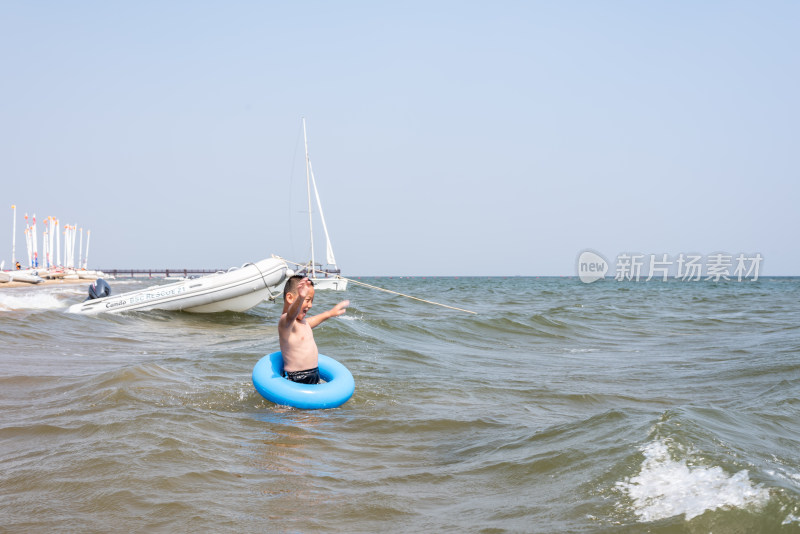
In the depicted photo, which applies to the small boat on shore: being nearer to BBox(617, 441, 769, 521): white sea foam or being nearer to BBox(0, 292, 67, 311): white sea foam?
BBox(0, 292, 67, 311): white sea foam

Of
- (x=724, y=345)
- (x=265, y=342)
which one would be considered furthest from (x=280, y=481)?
(x=724, y=345)

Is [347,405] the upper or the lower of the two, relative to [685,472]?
lower

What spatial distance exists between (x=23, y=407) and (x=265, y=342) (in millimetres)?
5204

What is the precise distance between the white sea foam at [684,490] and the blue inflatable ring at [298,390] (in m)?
2.84

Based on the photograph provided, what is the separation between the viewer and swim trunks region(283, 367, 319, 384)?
5.72 metres

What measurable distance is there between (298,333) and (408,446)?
1.66 m

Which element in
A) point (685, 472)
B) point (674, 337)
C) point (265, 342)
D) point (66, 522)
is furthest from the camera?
point (674, 337)

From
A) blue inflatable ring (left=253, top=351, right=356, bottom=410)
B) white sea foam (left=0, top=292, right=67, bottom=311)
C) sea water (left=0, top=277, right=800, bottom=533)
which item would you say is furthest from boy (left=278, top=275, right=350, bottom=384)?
white sea foam (left=0, top=292, right=67, bottom=311)

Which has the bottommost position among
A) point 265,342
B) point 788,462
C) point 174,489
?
point 265,342

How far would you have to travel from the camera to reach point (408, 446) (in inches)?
173

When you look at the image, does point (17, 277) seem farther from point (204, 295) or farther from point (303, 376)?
point (303, 376)

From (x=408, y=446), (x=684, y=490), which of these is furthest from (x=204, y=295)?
(x=684, y=490)

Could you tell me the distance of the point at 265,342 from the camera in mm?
10336

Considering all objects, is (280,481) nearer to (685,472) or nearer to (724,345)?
(685,472)
